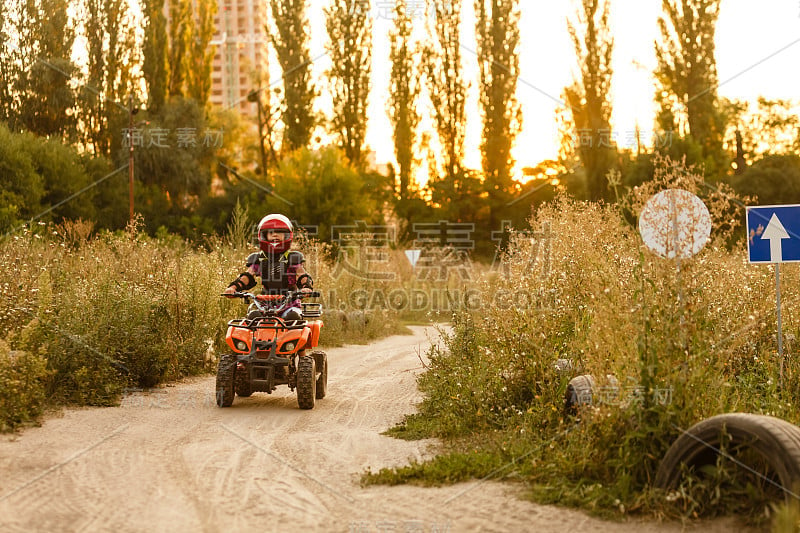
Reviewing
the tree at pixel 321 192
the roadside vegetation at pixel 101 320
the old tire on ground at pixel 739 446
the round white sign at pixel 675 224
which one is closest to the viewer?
the old tire on ground at pixel 739 446

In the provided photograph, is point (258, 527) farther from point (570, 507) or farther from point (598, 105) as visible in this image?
point (598, 105)

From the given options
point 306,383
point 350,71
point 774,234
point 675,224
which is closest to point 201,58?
point 350,71

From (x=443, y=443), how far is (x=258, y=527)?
8.75ft

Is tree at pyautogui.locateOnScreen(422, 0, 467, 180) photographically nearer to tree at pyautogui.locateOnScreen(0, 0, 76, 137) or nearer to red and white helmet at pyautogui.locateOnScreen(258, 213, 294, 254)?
tree at pyautogui.locateOnScreen(0, 0, 76, 137)

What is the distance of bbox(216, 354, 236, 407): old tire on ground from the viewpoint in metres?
8.92

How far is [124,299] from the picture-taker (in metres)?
10.1

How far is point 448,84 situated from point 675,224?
3951cm

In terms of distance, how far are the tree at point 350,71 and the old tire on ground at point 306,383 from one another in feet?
124

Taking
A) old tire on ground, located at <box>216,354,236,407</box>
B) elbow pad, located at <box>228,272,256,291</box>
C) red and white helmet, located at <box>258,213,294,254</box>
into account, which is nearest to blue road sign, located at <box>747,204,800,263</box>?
red and white helmet, located at <box>258,213,294,254</box>

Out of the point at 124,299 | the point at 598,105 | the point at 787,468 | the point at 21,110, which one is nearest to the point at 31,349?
the point at 124,299

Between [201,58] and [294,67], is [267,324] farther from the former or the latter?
[201,58]

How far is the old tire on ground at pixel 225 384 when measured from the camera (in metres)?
8.92

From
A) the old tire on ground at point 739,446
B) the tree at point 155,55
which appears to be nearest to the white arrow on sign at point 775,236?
the old tire on ground at point 739,446

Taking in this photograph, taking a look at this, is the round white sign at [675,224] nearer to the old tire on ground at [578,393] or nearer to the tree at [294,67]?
the old tire on ground at [578,393]
